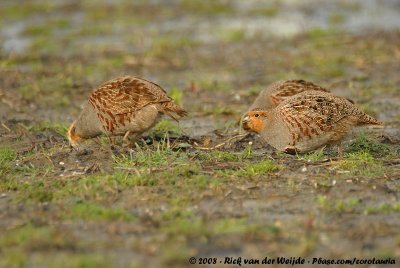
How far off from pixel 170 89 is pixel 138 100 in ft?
10.6

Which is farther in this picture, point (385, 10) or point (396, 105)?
point (385, 10)

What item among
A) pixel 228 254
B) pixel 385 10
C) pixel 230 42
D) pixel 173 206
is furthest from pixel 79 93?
pixel 385 10

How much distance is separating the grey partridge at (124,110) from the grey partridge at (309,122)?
3.15 feet

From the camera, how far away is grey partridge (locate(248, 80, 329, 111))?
8742 mm

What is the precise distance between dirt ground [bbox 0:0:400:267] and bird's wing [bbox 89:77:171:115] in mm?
398

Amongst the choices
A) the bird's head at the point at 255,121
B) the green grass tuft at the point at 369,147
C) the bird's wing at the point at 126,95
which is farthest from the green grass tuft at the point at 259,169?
the bird's wing at the point at 126,95

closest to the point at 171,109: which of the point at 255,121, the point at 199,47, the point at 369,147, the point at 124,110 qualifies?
the point at 124,110

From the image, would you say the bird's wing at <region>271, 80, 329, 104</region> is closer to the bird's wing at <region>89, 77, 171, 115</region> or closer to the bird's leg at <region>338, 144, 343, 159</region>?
the bird's leg at <region>338, 144, 343, 159</region>

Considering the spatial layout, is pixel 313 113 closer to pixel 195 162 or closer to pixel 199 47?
pixel 195 162

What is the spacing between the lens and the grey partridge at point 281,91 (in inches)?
344

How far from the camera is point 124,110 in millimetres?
7996

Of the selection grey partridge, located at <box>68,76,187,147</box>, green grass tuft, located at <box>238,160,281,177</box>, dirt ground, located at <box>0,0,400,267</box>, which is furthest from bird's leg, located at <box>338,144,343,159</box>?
grey partridge, located at <box>68,76,187,147</box>

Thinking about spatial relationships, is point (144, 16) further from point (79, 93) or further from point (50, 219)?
point (50, 219)

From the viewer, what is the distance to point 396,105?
1000 cm
